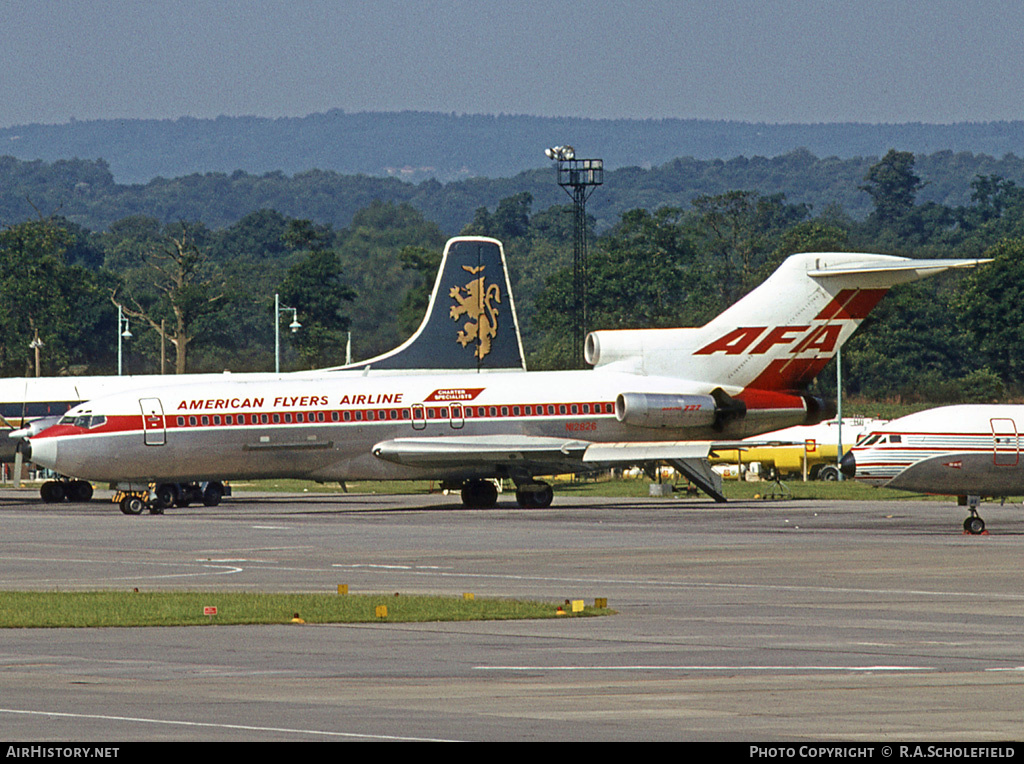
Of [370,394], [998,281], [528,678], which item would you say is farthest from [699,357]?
[998,281]

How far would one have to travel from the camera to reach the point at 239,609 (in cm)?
2617

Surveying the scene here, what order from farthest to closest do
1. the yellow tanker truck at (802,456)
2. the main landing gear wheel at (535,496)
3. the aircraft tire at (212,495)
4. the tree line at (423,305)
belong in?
the tree line at (423,305)
the yellow tanker truck at (802,456)
the aircraft tire at (212,495)
the main landing gear wheel at (535,496)

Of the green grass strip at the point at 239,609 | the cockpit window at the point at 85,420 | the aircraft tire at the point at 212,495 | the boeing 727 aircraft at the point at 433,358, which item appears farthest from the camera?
the boeing 727 aircraft at the point at 433,358

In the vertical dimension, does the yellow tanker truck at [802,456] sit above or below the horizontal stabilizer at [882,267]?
below

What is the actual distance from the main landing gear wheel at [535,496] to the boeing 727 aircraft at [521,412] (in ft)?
0.17

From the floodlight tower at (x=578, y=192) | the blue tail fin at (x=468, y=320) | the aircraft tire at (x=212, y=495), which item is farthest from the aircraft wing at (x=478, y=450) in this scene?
the floodlight tower at (x=578, y=192)

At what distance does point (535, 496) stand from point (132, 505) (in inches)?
554

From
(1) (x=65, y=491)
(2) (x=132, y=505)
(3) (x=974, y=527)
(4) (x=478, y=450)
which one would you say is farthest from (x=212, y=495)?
(3) (x=974, y=527)

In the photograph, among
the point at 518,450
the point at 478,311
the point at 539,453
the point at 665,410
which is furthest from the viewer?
the point at 478,311

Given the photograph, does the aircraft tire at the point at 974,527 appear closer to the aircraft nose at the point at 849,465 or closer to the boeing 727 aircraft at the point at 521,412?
the aircraft nose at the point at 849,465

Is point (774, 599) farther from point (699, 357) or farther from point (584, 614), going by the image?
point (699, 357)

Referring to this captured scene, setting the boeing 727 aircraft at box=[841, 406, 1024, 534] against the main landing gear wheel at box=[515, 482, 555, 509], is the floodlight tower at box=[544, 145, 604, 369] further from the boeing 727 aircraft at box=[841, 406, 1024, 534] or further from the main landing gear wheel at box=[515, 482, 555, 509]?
the boeing 727 aircraft at box=[841, 406, 1024, 534]

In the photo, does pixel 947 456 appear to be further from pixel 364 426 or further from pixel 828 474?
pixel 828 474

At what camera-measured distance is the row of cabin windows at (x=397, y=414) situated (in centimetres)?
5925
